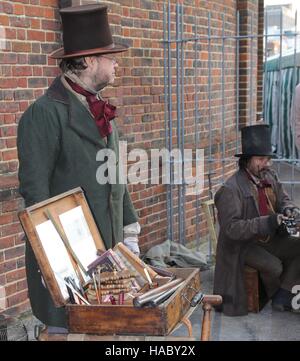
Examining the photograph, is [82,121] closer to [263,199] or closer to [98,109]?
[98,109]

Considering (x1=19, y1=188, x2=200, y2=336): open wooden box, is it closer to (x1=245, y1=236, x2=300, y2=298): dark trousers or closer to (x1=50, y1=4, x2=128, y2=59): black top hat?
(x1=50, y1=4, x2=128, y2=59): black top hat

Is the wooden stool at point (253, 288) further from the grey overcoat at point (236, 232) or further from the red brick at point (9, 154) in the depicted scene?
the red brick at point (9, 154)

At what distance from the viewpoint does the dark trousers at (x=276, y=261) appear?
5117 mm

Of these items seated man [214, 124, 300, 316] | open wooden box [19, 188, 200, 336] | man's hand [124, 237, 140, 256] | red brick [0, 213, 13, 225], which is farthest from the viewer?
seated man [214, 124, 300, 316]

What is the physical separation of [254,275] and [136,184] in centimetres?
157

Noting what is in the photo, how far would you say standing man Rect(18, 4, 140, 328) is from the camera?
9.67 ft

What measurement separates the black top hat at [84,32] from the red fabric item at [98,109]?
0.16 meters

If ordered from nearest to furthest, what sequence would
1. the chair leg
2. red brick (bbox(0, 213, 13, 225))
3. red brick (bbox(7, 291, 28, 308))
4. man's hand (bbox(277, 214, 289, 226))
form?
the chair leg, red brick (bbox(0, 213, 13, 225)), red brick (bbox(7, 291, 28, 308)), man's hand (bbox(277, 214, 289, 226))

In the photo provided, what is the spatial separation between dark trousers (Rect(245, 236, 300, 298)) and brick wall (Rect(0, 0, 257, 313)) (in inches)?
46.8

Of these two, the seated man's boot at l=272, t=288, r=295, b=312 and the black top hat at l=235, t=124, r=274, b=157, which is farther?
the seated man's boot at l=272, t=288, r=295, b=312

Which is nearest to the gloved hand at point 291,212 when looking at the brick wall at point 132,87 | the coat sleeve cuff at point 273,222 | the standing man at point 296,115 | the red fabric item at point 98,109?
the coat sleeve cuff at point 273,222

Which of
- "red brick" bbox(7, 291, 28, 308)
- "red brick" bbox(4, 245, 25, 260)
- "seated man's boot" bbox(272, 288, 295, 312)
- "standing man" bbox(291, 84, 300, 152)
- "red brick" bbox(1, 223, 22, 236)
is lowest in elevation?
"seated man's boot" bbox(272, 288, 295, 312)

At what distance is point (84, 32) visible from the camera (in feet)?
10.3

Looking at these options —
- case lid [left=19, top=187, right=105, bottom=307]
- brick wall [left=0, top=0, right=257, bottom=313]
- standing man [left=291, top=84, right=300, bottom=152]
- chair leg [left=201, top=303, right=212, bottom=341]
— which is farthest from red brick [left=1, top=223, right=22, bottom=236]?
standing man [left=291, top=84, right=300, bottom=152]
